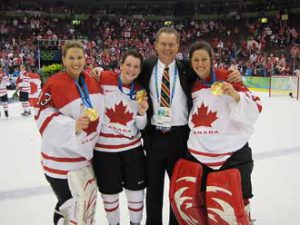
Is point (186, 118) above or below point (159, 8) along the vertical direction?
below

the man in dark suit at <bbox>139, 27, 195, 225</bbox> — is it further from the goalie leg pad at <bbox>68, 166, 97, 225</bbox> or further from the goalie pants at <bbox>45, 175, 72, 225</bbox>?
the goalie pants at <bbox>45, 175, 72, 225</bbox>

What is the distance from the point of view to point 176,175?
8.19 ft

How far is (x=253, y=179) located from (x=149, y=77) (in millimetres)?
2281

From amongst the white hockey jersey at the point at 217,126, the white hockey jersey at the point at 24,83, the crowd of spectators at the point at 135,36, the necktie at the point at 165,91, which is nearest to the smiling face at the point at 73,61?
the necktie at the point at 165,91

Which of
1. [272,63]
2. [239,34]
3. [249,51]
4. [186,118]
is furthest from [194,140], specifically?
[239,34]

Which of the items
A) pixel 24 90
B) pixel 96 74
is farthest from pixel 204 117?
pixel 24 90

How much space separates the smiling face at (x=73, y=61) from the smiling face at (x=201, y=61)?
0.74m

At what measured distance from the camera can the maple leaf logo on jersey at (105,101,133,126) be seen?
8.31ft

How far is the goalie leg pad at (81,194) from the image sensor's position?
2.26 meters

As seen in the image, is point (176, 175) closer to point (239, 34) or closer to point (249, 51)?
point (249, 51)

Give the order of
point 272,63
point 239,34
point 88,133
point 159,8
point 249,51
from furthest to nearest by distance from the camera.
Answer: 1. point 159,8
2. point 239,34
3. point 249,51
4. point 272,63
5. point 88,133

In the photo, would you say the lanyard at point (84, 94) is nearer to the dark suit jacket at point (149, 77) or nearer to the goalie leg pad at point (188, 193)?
the dark suit jacket at point (149, 77)

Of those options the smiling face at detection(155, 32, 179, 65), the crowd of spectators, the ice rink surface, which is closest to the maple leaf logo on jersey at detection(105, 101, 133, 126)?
the smiling face at detection(155, 32, 179, 65)

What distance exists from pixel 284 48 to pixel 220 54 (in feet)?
11.7
